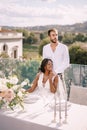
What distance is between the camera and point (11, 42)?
74.2 feet

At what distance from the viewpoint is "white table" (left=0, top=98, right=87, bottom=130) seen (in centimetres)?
150

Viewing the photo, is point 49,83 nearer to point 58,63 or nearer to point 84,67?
point 58,63

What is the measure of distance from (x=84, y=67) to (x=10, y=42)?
19011 millimetres

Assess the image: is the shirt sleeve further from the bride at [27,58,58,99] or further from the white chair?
the bride at [27,58,58,99]

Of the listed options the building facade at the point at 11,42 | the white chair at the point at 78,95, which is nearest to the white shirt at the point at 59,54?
the white chair at the point at 78,95

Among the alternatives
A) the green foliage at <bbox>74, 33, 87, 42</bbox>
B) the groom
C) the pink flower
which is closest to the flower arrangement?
the pink flower

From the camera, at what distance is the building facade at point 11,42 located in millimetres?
22081

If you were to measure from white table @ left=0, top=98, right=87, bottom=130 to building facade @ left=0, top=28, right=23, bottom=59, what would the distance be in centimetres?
2018

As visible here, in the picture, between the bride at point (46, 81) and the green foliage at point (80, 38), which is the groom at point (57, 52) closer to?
the bride at point (46, 81)

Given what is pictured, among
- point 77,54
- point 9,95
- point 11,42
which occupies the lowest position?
point 77,54

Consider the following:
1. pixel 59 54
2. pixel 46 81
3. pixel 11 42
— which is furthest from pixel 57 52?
pixel 11 42

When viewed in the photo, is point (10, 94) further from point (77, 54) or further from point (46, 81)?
point (77, 54)

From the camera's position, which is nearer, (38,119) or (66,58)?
(38,119)

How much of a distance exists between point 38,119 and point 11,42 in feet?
69.7
